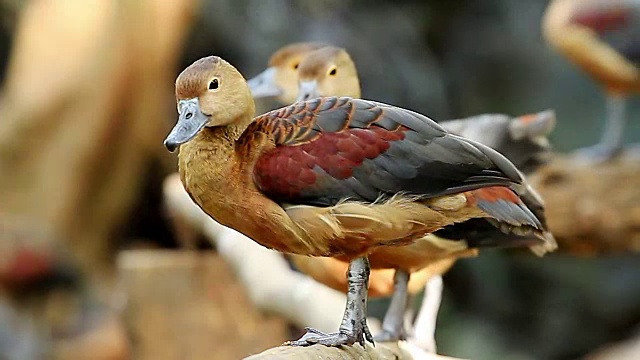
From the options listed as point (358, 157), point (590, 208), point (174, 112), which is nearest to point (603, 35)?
point (590, 208)

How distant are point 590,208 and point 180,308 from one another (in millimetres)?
1162

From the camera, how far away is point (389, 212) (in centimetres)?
118

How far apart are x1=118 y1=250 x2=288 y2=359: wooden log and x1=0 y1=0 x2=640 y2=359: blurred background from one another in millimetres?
1362

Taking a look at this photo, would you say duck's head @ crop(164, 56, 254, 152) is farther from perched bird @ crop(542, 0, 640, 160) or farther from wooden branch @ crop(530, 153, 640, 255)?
perched bird @ crop(542, 0, 640, 160)

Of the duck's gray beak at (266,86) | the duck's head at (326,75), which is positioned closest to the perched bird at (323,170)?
the duck's head at (326,75)

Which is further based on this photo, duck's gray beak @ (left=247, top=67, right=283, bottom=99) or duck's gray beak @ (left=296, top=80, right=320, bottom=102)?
duck's gray beak @ (left=247, top=67, right=283, bottom=99)

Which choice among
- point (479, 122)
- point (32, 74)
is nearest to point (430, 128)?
point (479, 122)

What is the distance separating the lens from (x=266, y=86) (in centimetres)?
193

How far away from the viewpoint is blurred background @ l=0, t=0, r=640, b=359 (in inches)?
159

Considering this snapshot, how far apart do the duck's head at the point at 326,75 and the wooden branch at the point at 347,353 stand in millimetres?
412

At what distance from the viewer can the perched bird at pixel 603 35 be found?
9.68 feet

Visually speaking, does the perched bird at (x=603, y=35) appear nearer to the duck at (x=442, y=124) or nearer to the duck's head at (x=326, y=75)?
the duck at (x=442, y=124)

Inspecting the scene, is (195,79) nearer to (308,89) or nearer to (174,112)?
(308,89)

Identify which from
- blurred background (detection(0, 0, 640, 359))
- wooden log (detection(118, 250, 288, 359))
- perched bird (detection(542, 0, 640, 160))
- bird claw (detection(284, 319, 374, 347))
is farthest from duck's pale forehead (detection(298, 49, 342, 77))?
blurred background (detection(0, 0, 640, 359))
